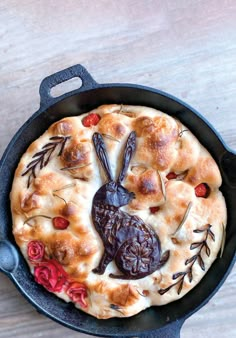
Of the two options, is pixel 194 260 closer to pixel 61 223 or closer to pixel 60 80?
pixel 61 223

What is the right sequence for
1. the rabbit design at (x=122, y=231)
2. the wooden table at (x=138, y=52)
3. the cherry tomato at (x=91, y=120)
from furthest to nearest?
the wooden table at (x=138, y=52), the cherry tomato at (x=91, y=120), the rabbit design at (x=122, y=231)

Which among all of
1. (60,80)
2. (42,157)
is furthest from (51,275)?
(60,80)

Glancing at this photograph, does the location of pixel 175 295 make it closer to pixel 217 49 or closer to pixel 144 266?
pixel 144 266

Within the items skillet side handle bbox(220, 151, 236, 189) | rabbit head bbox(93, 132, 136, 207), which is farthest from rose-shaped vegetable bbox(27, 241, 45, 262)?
skillet side handle bbox(220, 151, 236, 189)

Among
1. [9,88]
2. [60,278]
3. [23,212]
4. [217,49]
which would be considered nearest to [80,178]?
[23,212]

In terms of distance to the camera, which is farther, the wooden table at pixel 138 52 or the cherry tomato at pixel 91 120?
the wooden table at pixel 138 52

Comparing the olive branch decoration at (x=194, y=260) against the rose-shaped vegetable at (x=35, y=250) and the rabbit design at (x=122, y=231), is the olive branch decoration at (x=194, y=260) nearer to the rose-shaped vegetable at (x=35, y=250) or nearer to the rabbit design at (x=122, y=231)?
the rabbit design at (x=122, y=231)

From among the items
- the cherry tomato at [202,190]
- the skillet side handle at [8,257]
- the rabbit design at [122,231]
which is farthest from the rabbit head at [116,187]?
the skillet side handle at [8,257]

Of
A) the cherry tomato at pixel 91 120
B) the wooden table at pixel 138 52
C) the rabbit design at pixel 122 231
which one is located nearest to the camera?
the rabbit design at pixel 122 231
